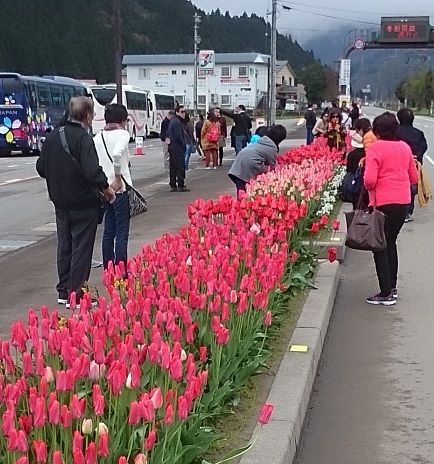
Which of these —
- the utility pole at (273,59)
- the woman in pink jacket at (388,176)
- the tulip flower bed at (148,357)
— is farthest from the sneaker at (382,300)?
the utility pole at (273,59)

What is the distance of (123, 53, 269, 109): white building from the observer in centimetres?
11012

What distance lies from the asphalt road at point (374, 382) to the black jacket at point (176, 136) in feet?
27.8

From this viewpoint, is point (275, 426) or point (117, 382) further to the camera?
point (275, 426)

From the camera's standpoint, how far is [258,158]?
10555 mm

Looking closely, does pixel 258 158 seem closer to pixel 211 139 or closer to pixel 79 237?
pixel 79 237

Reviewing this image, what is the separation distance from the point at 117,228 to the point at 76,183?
3.94 feet

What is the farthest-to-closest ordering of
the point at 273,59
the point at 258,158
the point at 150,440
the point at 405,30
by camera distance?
the point at 405,30 < the point at 273,59 < the point at 258,158 < the point at 150,440

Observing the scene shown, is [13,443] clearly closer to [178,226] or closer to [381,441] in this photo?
[381,441]

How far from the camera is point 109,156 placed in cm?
802

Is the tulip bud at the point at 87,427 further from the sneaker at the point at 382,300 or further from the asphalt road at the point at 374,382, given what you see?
the sneaker at the point at 382,300

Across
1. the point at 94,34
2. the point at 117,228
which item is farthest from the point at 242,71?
the point at 117,228

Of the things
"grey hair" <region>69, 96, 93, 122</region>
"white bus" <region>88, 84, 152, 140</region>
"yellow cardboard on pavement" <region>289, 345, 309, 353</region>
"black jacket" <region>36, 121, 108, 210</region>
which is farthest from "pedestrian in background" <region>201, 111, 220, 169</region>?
"white bus" <region>88, 84, 152, 140</region>

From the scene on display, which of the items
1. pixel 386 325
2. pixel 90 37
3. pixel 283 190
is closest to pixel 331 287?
pixel 386 325

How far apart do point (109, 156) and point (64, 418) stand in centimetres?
536
